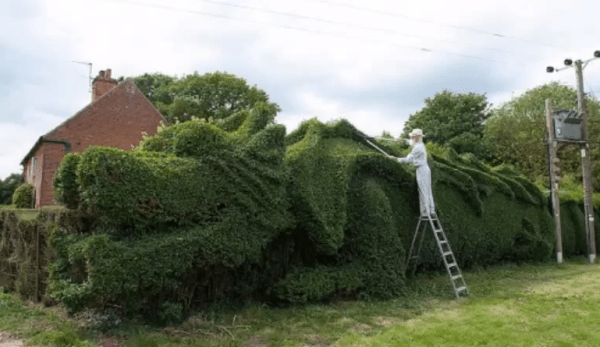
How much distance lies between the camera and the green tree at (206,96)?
98.2 ft

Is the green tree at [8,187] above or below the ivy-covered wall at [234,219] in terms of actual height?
above

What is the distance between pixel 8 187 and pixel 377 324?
37139 millimetres

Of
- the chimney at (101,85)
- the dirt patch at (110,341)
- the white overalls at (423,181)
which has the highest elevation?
the chimney at (101,85)

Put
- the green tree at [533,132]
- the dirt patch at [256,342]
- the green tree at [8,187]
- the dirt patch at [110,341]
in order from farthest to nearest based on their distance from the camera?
1. the green tree at [8,187]
2. the green tree at [533,132]
3. the dirt patch at [256,342]
4. the dirt patch at [110,341]

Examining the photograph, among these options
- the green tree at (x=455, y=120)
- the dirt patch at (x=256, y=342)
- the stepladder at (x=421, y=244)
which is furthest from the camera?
the green tree at (x=455, y=120)

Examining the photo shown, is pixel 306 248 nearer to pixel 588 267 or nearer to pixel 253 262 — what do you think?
pixel 253 262

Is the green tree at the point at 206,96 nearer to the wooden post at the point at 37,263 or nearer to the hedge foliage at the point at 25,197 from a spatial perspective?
the hedge foliage at the point at 25,197

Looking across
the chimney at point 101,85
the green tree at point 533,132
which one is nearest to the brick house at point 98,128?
the chimney at point 101,85

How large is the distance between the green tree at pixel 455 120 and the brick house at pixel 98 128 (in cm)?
1723

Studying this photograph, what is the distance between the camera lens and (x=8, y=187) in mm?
35562

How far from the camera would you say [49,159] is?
74.0ft

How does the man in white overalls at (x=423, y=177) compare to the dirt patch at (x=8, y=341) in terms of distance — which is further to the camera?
the man in white overalls at (x=423, y=177)

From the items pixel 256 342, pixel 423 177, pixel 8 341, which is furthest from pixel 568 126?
pixel 8 341

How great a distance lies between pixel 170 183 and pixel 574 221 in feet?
50.1
